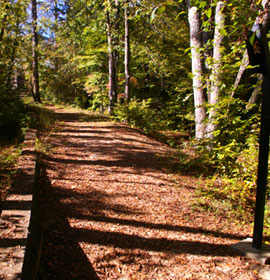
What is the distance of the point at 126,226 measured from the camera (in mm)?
3627

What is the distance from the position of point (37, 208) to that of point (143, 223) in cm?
165

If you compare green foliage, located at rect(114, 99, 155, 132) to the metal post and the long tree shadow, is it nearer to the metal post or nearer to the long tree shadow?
the long tree shadow

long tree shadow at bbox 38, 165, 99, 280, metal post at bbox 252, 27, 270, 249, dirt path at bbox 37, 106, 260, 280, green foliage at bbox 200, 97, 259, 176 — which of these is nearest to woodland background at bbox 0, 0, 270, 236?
green foliage at bbox 200, 97, 259, 176

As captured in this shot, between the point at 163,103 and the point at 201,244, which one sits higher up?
the point at 163,103

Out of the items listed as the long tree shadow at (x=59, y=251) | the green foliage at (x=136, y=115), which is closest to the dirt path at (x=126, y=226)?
the long tree shadow at (x=59, y=251)

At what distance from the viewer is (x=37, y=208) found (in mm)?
3770

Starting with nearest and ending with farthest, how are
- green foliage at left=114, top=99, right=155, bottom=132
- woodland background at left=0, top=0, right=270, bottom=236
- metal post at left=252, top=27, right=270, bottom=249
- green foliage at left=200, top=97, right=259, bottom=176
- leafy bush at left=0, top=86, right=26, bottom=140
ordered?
metal post at left=252, top=27, right=270, bottom=249, woodland background at left=0, top=0, right=270, bottom=236, green foliage at left=200, top=97, right=259, bottom=176, leafy bush at left=0, top=86, right=26, bottom=140, green foliage at left=114, top=99, right=155, bottom=132

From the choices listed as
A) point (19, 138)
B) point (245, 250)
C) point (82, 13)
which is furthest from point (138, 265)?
point (82, 13)

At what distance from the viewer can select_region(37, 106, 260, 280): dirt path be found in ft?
9.38

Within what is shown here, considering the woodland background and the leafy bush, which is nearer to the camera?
the woodland background

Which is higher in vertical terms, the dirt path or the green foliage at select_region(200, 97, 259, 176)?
the green foliage at select_region(200, 97, 259, 176)

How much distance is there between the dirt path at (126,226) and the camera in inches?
113

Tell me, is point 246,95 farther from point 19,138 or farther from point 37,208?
point 19,138

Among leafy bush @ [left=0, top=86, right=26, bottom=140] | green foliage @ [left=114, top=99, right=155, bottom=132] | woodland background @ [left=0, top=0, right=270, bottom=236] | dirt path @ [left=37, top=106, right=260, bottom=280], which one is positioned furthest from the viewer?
green foliage @ [left=114, top=99, right=155, bottom=132]
